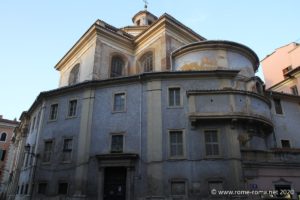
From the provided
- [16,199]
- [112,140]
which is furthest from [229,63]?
[16,199]

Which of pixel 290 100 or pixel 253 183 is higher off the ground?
pixel 290 100

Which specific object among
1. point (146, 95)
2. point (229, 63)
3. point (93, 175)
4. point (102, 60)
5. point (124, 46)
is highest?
point (124, 46)

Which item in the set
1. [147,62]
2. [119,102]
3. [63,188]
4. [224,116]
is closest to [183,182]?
[224,116]

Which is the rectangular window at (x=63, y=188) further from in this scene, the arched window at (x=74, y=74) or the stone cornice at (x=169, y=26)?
the stone cornice at (x=169, y=26)

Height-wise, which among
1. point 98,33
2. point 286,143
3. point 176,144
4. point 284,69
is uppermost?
point 98,33

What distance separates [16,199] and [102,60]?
1363 centimetres

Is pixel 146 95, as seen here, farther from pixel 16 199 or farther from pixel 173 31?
pixel 16 199

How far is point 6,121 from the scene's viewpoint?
159 feet

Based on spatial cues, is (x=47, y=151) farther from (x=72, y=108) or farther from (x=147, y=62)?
(x=147, y=62)

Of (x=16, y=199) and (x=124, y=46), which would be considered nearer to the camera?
(x=16, y=199)

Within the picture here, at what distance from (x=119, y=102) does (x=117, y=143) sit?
2941 millimetres

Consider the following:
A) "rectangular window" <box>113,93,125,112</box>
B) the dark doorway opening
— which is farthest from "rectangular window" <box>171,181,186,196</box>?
"rectangular window" <box>113,93,125,112</box>

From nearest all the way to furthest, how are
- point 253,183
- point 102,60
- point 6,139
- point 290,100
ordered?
point 253,183, point 290,100, point 102,60, point 6,139

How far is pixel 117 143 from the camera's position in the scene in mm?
18344
